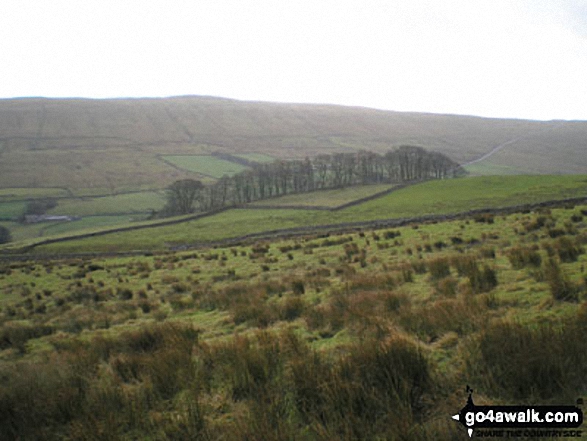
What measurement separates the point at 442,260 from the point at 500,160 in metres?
158

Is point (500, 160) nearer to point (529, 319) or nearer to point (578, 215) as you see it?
point (578, 215)

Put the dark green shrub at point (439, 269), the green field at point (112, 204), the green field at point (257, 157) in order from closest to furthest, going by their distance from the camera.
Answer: the dark green shrub at point (439, 269) < the green field at point (112, 204) < the green field at point (257, 157)

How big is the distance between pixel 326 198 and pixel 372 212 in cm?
1910

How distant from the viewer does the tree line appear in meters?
78.4

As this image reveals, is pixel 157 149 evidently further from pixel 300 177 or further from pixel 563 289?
pixel 563 289

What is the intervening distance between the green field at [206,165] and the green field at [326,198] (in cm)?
5734

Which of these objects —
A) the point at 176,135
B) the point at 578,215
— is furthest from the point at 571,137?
the point at 578,215

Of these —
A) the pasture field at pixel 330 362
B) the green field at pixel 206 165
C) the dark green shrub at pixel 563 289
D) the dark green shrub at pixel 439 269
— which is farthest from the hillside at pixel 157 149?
the dark green shrub at pixel 563 289

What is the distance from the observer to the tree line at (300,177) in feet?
257

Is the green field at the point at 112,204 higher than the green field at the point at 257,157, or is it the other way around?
the green field at the point at 257,157

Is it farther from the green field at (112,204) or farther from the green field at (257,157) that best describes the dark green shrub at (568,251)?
the green field at (257,157)

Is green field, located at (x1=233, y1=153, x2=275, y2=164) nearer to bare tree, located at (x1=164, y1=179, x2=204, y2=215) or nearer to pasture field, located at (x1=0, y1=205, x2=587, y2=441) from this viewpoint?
bare tree, located at (x1=164, y1=179, x2=204, y2=215)

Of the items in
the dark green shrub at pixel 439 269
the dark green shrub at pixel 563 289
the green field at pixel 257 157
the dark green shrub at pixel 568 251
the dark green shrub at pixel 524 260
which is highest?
the green field at pixel 257 157

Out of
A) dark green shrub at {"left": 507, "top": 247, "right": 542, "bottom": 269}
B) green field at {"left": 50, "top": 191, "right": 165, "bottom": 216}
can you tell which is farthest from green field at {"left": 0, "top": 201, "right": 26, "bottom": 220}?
dark green shrub at {"left": 507, "top": 247, "right": 542, "bottom": 269}
